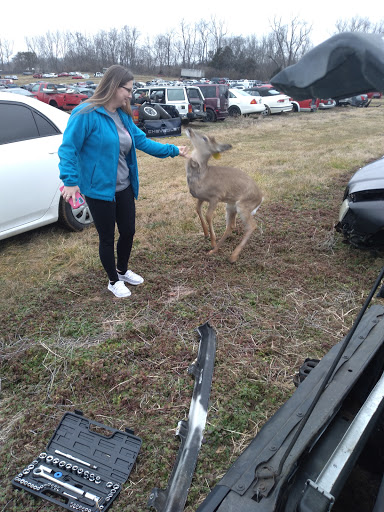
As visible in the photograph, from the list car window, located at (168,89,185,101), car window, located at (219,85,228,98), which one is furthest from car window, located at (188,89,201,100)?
car window, located at (219,85,228,98)

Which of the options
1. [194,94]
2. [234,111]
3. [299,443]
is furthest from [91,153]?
[234,111]

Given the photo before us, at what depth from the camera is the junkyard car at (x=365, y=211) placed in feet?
12.5

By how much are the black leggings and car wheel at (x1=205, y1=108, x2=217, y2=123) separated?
1567 cm

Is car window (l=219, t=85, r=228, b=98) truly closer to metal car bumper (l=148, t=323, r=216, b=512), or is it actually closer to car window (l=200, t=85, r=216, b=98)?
car window (l=200, t=85, r=216, b=98)

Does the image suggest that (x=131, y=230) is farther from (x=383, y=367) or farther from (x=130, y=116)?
(x=383, y=367)

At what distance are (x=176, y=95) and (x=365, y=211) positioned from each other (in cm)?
1455

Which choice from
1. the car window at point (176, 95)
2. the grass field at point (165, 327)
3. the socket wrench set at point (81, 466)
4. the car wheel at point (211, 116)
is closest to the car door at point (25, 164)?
the grass field at point (165, 327)

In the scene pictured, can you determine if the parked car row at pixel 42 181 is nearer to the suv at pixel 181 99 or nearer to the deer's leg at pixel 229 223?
the deer's leg at pixel 229 223

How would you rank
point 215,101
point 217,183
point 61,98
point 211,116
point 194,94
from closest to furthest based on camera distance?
1. point 217,183
2. point 194,94
3. point 215,101
4. point 211,116
5. point 61,98

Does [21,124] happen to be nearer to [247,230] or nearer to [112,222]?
[112,222]

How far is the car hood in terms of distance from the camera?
3923mm

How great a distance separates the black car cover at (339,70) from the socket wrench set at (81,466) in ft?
6.56

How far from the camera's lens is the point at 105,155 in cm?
301

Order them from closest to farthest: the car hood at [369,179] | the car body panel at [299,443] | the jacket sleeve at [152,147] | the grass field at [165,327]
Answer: the car body panel at [299,443]
the grass field at [165,327]
the jacket sleeve at [152,147]
the car hood at [369,179]
